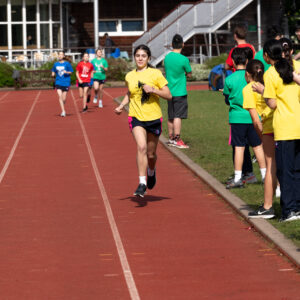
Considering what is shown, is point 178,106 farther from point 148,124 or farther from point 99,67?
point 99,67

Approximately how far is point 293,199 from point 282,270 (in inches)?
70.7

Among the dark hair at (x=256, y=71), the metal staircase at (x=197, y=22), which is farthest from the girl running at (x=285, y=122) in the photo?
the metal staircase at (x=197, y=22)

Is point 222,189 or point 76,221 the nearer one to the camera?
point 76,221

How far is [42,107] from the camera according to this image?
28.6 metres

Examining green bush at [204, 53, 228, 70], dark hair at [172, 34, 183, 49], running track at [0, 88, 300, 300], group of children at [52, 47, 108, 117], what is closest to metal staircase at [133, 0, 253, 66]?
green bush at [204, 53, 228, 70]

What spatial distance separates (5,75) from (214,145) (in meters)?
25.5

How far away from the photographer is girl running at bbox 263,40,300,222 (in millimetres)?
8727

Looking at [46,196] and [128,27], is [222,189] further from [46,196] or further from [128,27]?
[128,27]

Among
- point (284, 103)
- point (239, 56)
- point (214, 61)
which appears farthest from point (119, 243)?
point (214, 61)

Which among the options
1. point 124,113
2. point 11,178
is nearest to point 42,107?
point 124,113

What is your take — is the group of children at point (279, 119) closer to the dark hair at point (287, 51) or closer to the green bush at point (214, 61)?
the dark hair at point (287, 51)

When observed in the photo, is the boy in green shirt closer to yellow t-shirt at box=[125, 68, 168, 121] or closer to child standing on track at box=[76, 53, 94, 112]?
yellow t-shirt at box=[125, 68, 168, 121]

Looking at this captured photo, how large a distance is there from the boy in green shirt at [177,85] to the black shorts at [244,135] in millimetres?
4943

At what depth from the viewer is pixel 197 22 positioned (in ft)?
149
